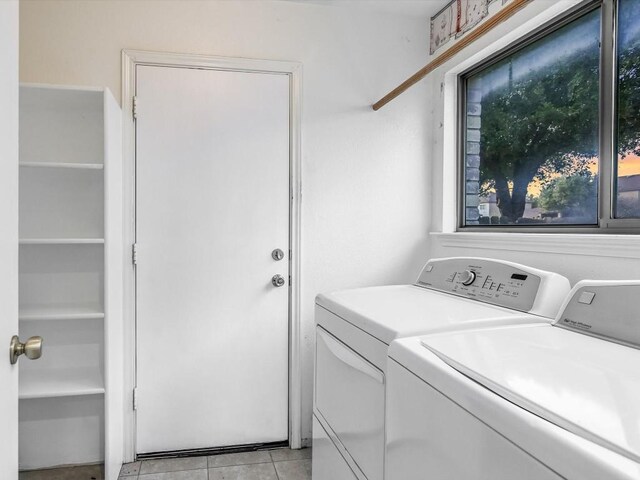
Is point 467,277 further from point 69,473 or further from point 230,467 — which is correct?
point 69,473

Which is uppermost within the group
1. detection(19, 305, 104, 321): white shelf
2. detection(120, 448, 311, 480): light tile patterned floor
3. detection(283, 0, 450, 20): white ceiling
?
detection(283, 0, 450, 20): white ceiling

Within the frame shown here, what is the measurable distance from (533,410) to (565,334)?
52 cm

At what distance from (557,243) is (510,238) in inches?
9.9

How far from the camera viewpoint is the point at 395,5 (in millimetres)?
2346

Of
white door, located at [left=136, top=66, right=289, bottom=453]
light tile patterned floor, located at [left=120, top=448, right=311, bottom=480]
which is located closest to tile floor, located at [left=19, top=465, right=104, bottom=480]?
light tile patterned floor, located at [left=120, top=448, right=311, bottom=480]

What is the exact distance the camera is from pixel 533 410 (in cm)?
66

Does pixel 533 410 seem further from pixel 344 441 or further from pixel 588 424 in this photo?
pixel 344 441

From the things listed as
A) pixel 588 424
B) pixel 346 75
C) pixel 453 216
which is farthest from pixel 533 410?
pixel 346 75

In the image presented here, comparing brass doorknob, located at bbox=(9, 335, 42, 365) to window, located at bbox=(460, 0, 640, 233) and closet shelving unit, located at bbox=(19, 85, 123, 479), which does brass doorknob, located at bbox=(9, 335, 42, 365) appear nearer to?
closet shelving unit, located at bbox=(19, 85, 123, 479)

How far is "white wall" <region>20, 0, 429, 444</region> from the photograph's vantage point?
216 cm

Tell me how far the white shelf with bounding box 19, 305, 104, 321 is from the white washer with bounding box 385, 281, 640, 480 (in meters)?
1.42

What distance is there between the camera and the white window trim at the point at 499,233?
4.75ft
